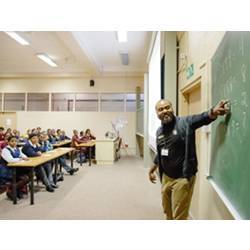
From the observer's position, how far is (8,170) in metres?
4.18

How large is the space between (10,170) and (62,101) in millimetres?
6664

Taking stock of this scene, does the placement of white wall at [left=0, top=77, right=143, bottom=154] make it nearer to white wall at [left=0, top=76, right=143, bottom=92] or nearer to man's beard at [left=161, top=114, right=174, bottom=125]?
white wall at [left=0, top=76, right=143, bottom=92]

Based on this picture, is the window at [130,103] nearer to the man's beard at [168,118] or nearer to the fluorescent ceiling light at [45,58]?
the fluorescent ceiling light at [45,58]

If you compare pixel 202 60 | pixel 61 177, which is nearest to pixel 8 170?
pixel 61 177

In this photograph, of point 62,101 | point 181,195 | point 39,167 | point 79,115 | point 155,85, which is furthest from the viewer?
point 62,101

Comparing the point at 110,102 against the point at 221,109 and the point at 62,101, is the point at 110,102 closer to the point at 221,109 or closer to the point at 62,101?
the point at 62,101

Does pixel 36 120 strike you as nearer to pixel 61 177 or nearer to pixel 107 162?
pixel 107 162

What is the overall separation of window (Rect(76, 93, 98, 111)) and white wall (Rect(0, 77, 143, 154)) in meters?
0.20

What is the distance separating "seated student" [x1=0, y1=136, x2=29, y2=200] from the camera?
413 centimetres

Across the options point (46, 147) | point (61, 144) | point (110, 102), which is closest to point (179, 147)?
point (46, 147)

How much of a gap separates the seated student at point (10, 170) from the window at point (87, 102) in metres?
5.95

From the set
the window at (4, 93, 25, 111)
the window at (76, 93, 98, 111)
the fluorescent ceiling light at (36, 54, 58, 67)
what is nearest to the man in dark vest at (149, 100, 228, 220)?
the fluorescent ceiling light at (36, 54, 58, 67)

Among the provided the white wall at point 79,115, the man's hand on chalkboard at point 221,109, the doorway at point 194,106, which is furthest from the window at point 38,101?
the man's hand on chalkboard at point 221,109

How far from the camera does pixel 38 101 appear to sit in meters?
10.6
